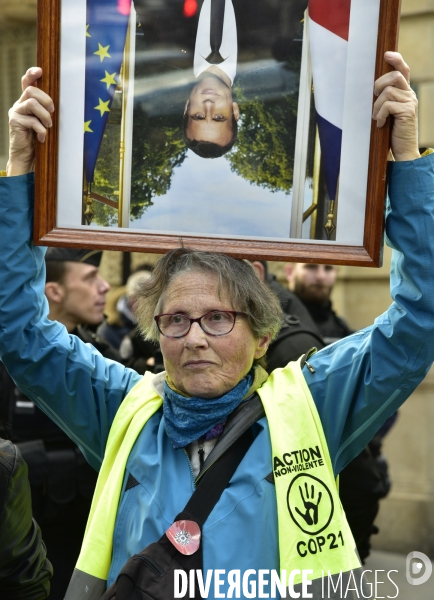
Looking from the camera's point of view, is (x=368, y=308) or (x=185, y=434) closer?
(x=185, y=434)

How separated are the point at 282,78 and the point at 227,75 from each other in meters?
0.15

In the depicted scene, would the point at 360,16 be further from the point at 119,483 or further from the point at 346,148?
the point at 119,483

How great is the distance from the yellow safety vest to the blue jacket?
4cm

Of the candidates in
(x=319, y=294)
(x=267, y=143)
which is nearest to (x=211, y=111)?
(x=267, y=143)

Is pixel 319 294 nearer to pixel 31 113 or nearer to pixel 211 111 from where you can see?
pixel 211 111

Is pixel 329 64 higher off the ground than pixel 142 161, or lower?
higher

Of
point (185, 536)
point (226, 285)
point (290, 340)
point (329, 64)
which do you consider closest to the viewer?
point (185, 536)

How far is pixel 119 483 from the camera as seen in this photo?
105 inches

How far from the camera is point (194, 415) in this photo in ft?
8.73

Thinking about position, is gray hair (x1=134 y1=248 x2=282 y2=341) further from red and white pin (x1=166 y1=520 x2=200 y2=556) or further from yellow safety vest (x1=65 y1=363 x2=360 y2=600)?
red and white pin (x1=166 y1=520 x2=200 y2=556)

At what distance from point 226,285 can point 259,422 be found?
0.41 meters

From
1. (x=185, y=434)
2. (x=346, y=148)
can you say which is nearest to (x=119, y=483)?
(x=185, y=434)

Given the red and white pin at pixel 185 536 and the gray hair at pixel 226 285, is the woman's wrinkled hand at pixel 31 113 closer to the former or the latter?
the gray hair at pixel 226 285

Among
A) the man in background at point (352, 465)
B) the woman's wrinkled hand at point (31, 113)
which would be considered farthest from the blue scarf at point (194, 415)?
the man in background at point (352, 465)
